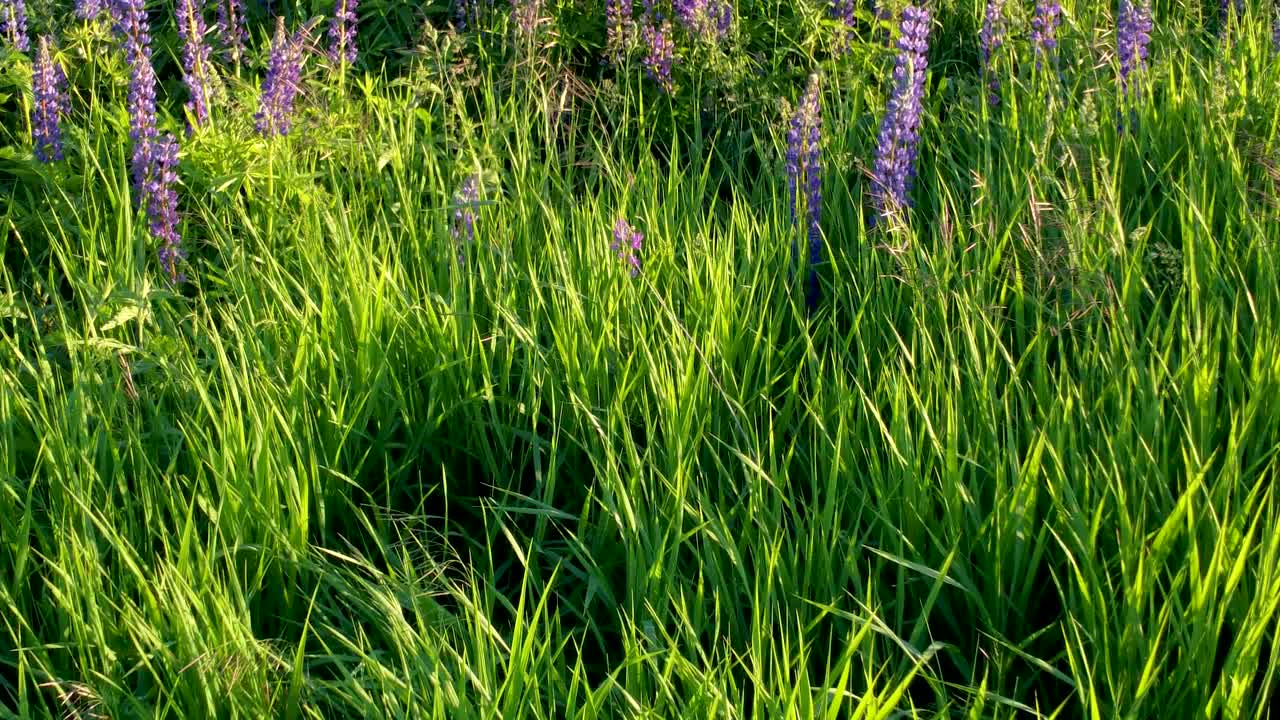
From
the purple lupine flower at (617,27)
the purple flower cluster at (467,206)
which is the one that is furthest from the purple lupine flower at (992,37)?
the purple flower cluster at (467,206)

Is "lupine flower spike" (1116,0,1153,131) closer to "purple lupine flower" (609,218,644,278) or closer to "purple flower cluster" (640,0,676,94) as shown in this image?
"purple flower cluster" (640,0,676,94)

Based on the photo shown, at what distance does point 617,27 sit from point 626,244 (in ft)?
3.99

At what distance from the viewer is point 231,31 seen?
11.5ft

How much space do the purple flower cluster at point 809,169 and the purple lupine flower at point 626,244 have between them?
40 centimetres

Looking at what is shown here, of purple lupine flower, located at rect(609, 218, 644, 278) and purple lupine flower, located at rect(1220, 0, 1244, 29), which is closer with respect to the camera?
purple lupine flower, located at rect(609, 218, 644, 278)

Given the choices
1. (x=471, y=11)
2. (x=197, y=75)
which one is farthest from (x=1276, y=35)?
(x=197, y=75)

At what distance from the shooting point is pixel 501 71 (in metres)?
3.74

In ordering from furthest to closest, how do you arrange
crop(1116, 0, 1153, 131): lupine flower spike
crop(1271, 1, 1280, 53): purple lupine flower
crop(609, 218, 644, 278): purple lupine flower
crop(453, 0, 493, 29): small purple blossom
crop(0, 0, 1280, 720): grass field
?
crop(453, 0, 493, 29): small purple blossom → crop(1271, 1, 1280, 53): purple lupine flower → crop(1116, 0, 1153, 131): lupine flower spike → crop(609, 218, 644, 278): purple lupine flower → crop(0, 0, 1280, 720): grass field

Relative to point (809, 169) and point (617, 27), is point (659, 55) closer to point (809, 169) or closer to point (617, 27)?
point (617, 27)

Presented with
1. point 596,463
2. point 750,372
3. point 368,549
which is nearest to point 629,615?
point 596,463

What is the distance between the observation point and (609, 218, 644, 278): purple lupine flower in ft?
8.23

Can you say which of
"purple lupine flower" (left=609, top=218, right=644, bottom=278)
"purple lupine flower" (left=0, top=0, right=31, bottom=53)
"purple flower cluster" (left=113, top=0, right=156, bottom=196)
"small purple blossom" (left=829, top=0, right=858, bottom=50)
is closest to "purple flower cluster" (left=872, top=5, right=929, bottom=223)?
"purple lupine flower" (left=609, top=218, right=644, bottom=278)

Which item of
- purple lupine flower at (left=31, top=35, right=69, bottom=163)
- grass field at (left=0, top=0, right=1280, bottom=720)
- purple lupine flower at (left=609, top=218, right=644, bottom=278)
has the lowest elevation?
grass field at (left=0, top=0, right=1280, bottom=720)

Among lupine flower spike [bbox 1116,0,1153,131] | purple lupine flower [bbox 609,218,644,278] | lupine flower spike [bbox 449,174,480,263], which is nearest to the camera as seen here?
purple lupine flower [bbox 609,218,644,278]
